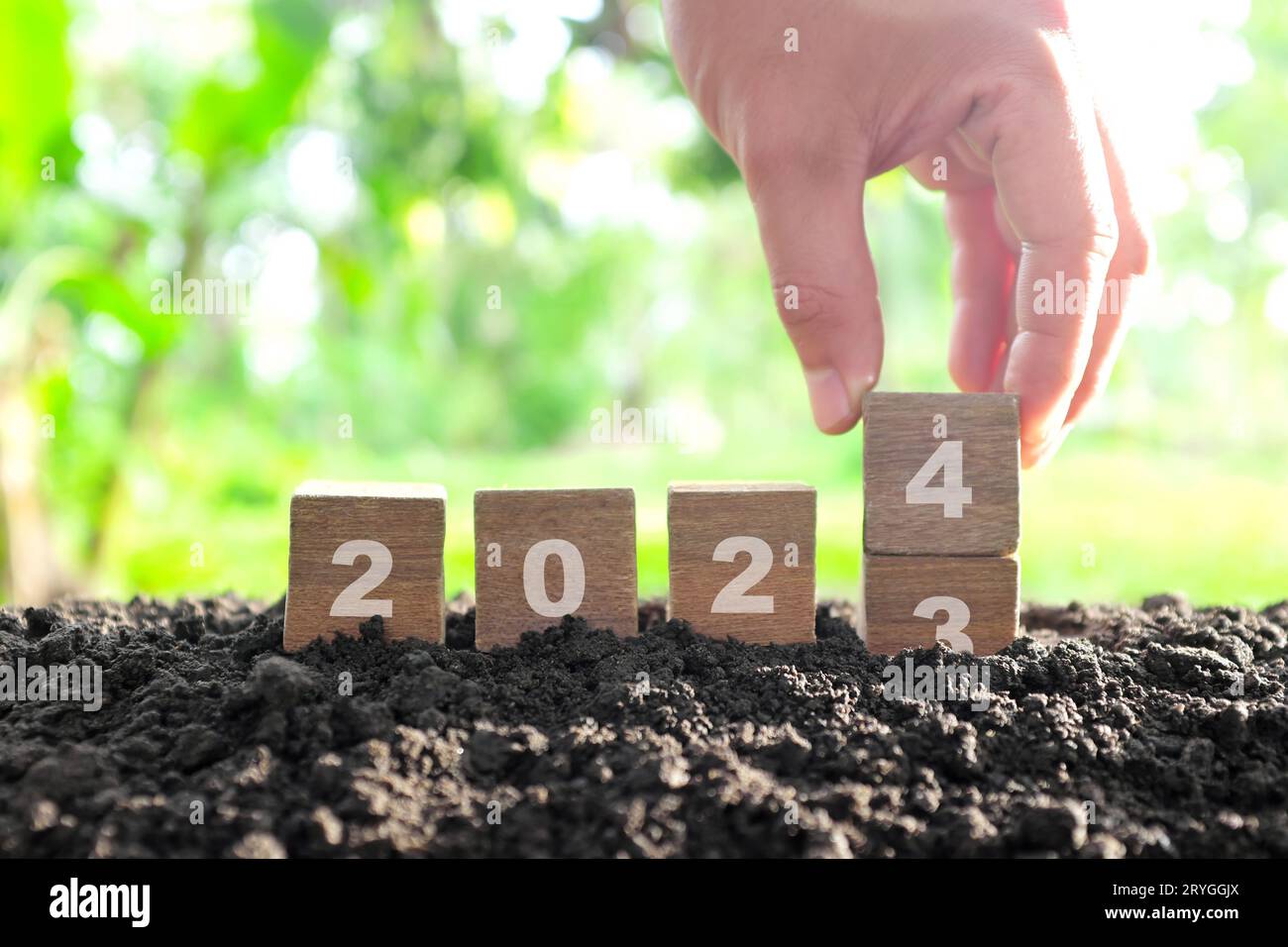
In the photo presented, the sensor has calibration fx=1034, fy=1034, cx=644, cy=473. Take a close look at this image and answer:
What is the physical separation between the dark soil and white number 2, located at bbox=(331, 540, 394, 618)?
0.06 feet

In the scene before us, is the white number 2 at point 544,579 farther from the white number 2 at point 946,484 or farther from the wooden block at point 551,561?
the white number 2 at point 946,484

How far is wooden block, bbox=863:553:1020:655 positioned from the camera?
924mm

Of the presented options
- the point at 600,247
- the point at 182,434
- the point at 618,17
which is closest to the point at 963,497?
the point at 618,17

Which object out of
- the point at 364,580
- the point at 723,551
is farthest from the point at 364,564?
the point at 723,551

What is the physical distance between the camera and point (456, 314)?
633 cm

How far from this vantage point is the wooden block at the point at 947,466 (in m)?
0.91

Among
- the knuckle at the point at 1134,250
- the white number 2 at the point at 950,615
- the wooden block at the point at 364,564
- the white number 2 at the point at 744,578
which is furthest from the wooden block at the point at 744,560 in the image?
the knuckle at the point at 1134,250

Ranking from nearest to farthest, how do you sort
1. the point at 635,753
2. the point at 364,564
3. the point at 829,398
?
1. the point at 635,753
2. the point at 364,564
3. the point at 829,398

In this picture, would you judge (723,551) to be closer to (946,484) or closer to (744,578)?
(744,578)

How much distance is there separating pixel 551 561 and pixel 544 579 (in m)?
0.02

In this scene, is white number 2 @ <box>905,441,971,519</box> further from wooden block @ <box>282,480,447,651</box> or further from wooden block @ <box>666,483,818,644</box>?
wooden block @ <box>282,480,447,651</box>

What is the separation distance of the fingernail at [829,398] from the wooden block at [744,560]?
0.38ft

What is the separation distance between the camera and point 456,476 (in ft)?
13.6

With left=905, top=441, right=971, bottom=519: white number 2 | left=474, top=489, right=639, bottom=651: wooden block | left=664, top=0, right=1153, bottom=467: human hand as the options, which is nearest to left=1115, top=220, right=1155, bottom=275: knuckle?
left=664, top=0, right=1153, bottom=467: human hand
